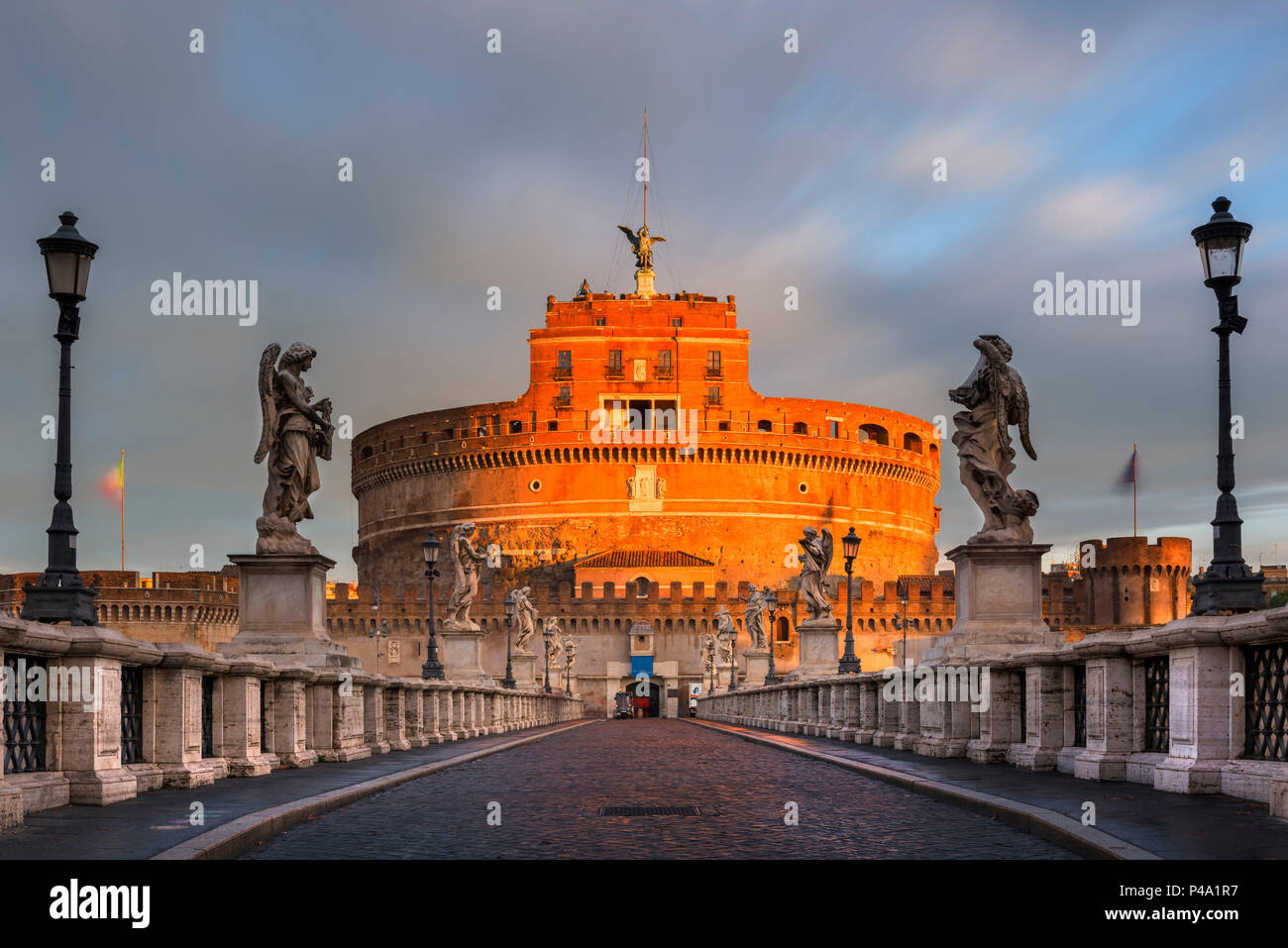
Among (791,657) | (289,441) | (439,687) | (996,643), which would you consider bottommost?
(791,657)

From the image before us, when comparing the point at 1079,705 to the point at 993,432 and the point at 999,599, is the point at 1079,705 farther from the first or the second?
the point at 993,432

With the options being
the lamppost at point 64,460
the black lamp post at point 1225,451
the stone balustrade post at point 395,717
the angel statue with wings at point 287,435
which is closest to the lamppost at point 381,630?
the stone balustrade post at point 395,717

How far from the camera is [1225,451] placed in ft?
34.2

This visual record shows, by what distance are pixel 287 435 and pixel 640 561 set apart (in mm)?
71073

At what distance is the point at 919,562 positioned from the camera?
323ft

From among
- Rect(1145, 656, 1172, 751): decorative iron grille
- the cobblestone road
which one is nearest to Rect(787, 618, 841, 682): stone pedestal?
the cobblestone road

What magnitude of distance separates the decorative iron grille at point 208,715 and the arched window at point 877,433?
88.3 metres

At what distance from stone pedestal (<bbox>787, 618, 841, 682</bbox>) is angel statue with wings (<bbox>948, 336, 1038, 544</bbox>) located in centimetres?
1466

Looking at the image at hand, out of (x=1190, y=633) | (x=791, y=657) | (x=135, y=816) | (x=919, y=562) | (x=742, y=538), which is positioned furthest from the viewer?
(x=919, y=562)

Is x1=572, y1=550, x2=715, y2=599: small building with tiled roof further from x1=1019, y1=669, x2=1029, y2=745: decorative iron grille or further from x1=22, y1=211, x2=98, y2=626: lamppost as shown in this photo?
x1=22, y1=211, x2=98, y2=626: lamppost

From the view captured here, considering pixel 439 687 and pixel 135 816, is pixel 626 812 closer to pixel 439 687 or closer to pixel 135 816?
pixel 135 816

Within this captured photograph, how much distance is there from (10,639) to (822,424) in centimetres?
8796

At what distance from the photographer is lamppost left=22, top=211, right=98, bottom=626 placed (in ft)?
32.8
